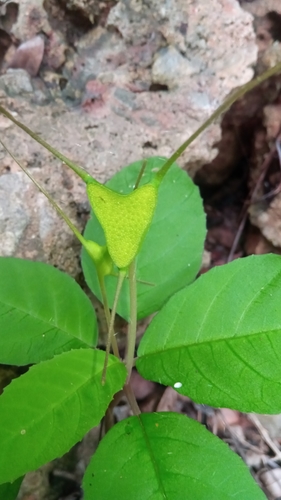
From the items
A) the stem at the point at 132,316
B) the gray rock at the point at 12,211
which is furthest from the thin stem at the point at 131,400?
the gray rock at the point at 12,211

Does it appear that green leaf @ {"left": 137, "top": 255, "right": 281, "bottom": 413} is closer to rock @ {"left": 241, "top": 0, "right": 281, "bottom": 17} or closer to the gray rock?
the gray rock

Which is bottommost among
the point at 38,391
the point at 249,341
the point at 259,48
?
the point at 38,391

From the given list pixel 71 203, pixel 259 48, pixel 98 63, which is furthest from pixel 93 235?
pixel 259 48

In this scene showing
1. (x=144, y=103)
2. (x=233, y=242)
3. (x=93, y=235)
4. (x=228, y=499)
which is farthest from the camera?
(x=233, y=242)

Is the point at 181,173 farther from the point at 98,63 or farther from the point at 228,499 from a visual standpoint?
the point at 228,499

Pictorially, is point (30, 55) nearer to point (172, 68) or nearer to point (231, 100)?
point (172, 68)

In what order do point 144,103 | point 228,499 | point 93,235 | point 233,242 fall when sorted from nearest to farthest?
point 228,499, point 93,235, point 144,103, point 233,242

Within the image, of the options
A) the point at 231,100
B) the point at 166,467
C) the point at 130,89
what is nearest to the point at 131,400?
the point at 166,467
